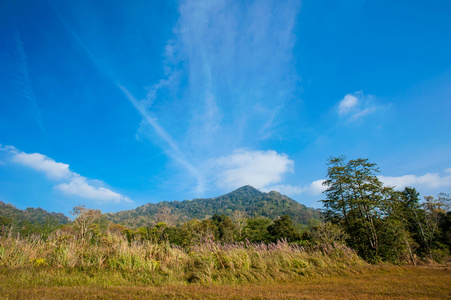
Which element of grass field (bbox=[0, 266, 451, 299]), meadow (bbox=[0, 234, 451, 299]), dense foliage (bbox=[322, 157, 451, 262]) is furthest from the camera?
dense foliage (bbox=[322, 157, 451, 262])

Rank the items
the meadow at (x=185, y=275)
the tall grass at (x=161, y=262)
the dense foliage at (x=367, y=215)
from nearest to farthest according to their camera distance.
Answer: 1. the meadow at (x=185, y=275)
2. the tall grass at (x=161, y=262)
3. the dense foliage at (x=367, y=215)

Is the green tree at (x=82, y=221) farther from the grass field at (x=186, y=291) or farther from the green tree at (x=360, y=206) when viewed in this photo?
the green tree at (x=360, y=206)

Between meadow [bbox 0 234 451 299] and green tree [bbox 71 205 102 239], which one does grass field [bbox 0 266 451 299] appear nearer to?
meadow [bbox 0 234 451 299]

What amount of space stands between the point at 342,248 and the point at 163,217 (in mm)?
76760

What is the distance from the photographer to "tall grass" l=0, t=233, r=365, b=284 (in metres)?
6.67

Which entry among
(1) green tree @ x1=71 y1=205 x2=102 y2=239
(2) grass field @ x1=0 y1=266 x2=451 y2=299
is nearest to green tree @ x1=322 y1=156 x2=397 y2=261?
(2) grass field @ x1=0 y1=266 x2=451 y2=299

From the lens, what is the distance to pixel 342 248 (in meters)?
11.2

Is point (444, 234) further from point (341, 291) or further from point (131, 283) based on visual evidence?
point (131, 283)

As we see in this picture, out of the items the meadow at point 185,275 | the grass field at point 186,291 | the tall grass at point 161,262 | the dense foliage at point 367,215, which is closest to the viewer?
the grass field at point 186,291

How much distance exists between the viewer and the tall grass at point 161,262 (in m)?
6.67

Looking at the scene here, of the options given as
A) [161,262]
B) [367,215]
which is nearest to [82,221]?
[161,262]

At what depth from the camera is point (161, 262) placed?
7957 millimetres

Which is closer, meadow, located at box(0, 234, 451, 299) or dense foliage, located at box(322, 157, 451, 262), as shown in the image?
meadow, located at box(0, 234, 451, 299)

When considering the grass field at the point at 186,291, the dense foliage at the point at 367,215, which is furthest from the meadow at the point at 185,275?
the dense foliage at the point at 367,215
